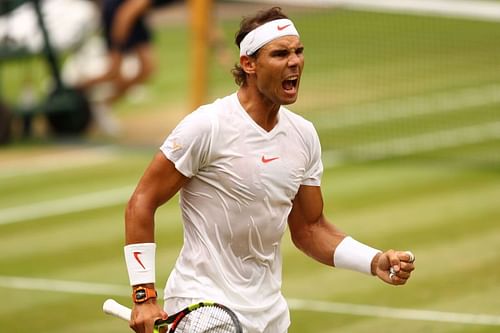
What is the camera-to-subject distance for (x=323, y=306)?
11.5 meters

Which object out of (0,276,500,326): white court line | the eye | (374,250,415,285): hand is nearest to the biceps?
(374,250,415,285): hand

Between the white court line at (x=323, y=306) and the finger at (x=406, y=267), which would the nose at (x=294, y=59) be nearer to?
the finger at (x=406, y=267)

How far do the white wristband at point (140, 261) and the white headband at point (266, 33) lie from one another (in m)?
1.17

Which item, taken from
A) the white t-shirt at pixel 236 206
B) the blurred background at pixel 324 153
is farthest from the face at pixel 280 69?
the blurred background at pixel 324 153

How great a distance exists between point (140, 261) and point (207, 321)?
539 millimetres

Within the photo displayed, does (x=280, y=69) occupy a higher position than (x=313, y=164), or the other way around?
(x=280, y=69)

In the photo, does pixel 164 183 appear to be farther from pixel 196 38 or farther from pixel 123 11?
pixel 123 11

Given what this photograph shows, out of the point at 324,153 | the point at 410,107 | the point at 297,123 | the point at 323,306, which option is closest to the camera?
the point at 297,123

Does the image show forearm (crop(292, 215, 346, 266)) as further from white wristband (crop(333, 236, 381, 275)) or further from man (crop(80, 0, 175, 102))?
man (crop(80, 0, 175, 102))

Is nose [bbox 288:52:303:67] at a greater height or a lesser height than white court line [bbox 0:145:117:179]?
greater

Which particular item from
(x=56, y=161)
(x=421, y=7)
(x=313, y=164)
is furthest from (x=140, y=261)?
(x=56, y=161)

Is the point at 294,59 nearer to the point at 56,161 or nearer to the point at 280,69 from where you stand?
the point at 280,69

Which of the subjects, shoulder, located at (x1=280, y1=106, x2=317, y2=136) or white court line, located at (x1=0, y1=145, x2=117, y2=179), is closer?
shoulder, located at (x1=280, y1=106, x2=317, y2=136)

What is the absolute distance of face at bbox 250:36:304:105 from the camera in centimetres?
727
